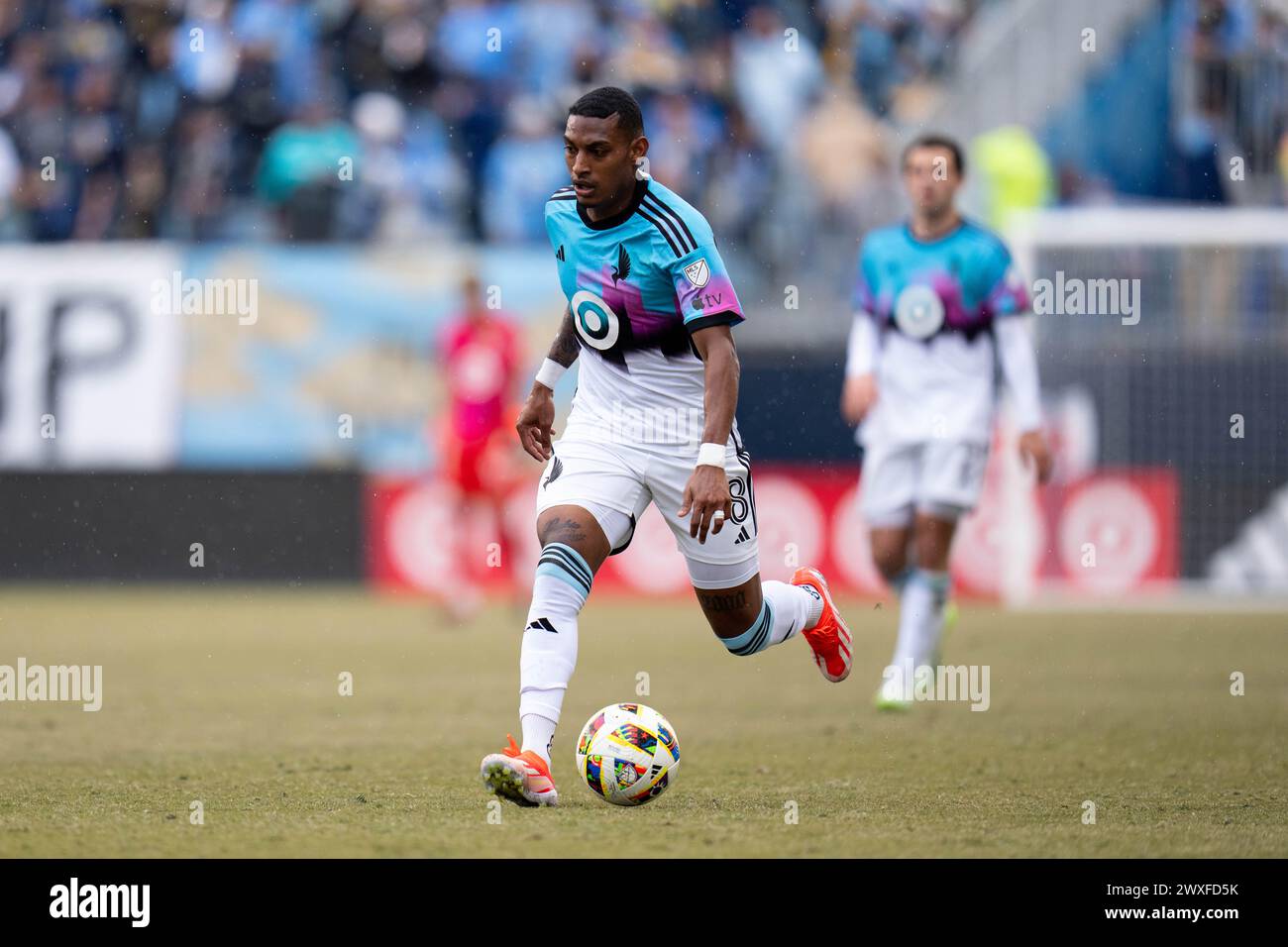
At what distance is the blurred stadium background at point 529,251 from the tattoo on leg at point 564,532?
29.4ft

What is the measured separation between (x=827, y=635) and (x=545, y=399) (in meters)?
1.45

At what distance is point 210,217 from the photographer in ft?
56.7

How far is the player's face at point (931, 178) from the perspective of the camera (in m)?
9.66

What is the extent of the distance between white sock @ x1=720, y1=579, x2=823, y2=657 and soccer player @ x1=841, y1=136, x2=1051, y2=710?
2.06 meters

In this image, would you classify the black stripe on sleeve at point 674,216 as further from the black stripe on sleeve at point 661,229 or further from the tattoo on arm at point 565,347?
the tattoo on arm at point 565,347

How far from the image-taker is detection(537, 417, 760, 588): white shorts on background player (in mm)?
6773

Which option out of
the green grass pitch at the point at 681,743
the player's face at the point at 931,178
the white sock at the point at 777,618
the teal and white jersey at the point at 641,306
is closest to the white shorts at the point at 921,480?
the green grass pitch at the point at 681,743

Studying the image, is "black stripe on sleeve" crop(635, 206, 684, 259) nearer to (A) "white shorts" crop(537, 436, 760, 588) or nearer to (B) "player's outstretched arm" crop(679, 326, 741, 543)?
(B) "player's outstretched arm" crop(679, 326, 741, 543)

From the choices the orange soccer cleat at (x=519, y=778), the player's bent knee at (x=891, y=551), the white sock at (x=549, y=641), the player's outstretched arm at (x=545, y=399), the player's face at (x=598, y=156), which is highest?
the player's face at (x=598, y=156)

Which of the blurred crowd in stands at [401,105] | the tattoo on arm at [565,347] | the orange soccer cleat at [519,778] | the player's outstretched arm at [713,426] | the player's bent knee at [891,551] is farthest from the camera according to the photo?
the blurred crowd in stands at [401,105]

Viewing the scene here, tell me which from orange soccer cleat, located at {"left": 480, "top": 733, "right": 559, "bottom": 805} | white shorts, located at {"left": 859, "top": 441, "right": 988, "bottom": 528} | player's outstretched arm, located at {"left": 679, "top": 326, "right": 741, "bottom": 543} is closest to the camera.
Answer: orange soccer cleat, located at {"left": 480, "top": 733, "right": 559, "bottom": 805}

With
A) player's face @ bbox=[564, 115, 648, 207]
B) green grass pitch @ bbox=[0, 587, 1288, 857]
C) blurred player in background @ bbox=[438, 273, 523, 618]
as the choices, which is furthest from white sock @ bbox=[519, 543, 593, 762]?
blurred player in background @ bbox=[438, 273, 523, 618]

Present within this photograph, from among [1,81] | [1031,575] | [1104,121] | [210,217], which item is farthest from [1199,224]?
[1,81]

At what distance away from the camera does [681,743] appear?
8.44 metres
